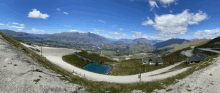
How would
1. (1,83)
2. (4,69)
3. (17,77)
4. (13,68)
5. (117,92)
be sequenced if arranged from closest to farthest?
(1,83) < (17,77) < (4,69) < (13,68) < (117,92)

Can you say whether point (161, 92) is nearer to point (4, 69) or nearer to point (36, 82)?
point (36, 82)

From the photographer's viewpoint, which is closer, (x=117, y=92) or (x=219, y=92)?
(x=219, y=92)

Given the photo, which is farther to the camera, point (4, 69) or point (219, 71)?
point (219, 71)

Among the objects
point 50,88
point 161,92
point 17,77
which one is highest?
point 17,77

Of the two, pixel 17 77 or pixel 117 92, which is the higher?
pixel 17 77

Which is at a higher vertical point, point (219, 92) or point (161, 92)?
point (219, 92)

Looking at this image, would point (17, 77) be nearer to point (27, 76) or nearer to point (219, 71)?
point (27, 76)

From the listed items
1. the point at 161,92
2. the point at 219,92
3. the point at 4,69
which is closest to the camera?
the point at 219,92

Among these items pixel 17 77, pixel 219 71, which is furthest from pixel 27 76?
pixel 219 71

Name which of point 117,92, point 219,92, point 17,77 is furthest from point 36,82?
point 219,92
